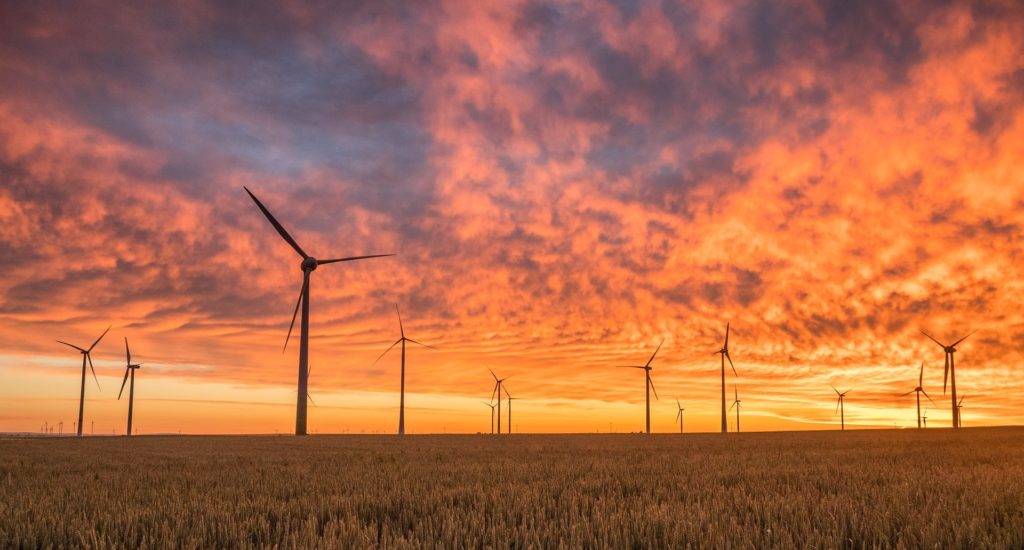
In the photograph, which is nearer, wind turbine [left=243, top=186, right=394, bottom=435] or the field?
the field

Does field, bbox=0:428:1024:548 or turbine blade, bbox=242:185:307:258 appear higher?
turbine blade, bbox=242:185:307:258

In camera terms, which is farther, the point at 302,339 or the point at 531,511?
the point at 302,339

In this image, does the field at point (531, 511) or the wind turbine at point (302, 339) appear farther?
the wind turbine at point (302, 339)

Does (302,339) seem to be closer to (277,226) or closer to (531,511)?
(277,226)

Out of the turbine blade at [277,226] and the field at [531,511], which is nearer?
the field at [531,511]

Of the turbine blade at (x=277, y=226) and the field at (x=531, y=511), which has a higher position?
the turbine blade at (x=277, y=226)

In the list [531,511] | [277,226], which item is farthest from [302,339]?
[531,511]

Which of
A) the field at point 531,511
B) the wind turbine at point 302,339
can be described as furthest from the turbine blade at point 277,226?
the field at point 531,511

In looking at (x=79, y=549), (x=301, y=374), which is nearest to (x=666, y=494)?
(x=79, y=549)

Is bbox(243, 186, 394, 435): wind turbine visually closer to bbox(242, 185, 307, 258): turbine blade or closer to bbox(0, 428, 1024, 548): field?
bbox(242, 185, 307, 258): turbine blade

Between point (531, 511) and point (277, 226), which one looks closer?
point (531, 511)

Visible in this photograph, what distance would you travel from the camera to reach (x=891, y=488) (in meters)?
12.0

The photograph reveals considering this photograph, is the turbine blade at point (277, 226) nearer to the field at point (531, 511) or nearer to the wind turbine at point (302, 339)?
the wind turbine at point (302, 339)

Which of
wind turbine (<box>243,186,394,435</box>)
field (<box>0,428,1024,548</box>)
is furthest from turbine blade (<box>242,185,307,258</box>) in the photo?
field (<box>0,428,1024,548</box>)
